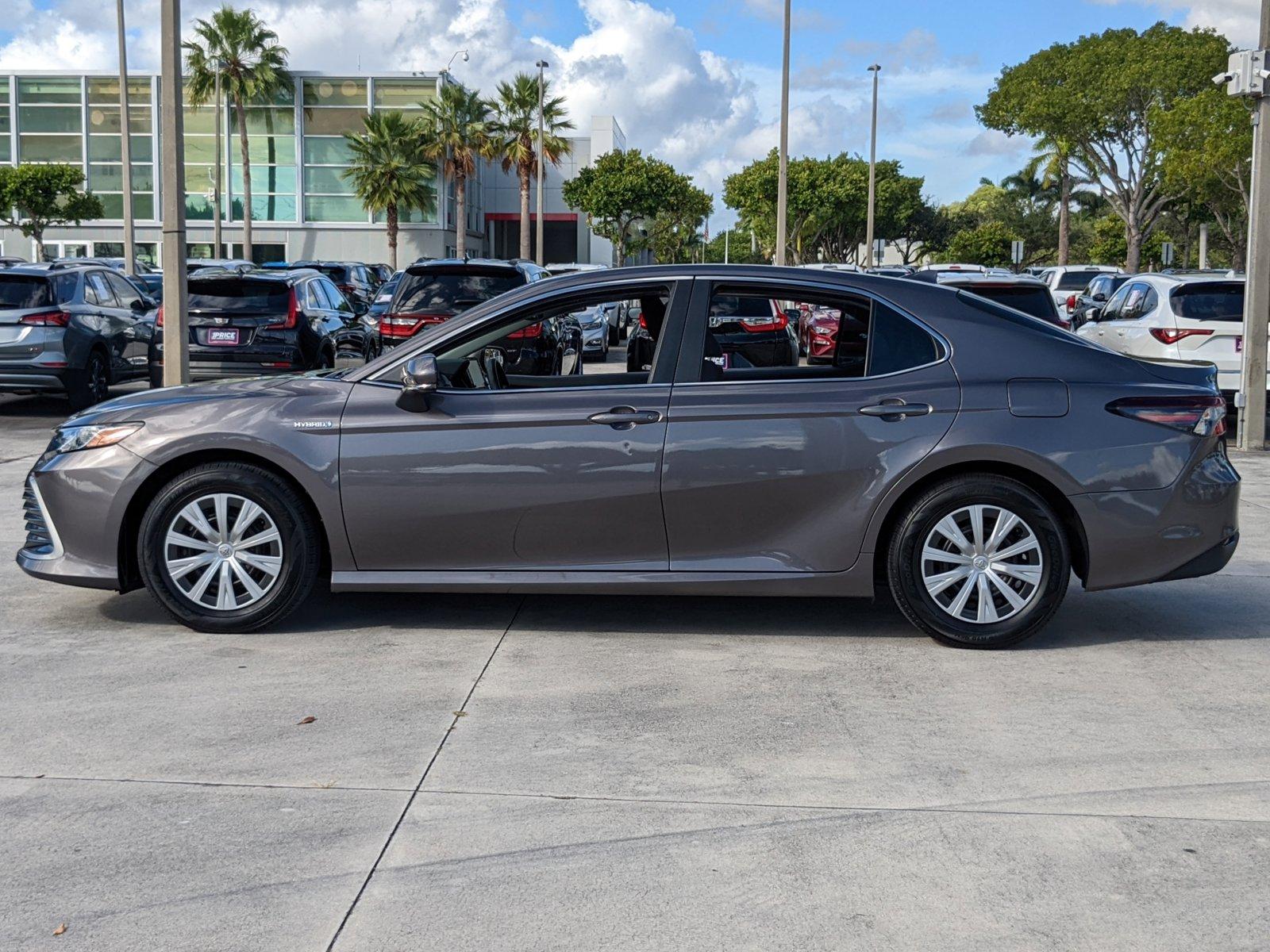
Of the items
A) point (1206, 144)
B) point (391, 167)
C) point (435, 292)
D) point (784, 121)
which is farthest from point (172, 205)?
point (391, 167)

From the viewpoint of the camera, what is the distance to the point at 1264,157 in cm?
1392

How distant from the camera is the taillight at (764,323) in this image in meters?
6.98

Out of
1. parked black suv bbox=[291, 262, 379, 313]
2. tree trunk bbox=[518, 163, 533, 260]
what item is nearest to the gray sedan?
parked black suv bbox=[291, 262, 379, 313]

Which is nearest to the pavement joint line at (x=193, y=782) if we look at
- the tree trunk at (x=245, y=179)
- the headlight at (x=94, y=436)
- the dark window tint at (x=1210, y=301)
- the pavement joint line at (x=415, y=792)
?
the pavement joint line at (x=415, y=792)

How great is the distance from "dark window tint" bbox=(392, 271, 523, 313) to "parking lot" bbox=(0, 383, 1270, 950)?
31.1 feet

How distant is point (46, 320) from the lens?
1484cm

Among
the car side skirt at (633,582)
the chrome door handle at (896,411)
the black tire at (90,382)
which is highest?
the chrome door handle at (896,411)

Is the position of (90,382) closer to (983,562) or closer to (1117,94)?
(983,562)

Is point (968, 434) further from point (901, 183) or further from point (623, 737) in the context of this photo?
point (901, 183)

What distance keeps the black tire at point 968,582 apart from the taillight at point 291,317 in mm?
10370

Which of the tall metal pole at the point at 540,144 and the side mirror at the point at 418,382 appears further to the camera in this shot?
the tall metal pole at the point at 540,144

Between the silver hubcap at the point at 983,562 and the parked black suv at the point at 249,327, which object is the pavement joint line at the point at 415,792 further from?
the parked black suv at the point at 249,327

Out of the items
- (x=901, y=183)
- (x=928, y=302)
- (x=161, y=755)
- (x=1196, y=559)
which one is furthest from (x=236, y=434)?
(x=901, y=183)

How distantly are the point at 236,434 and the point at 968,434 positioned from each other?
3.12 metres
